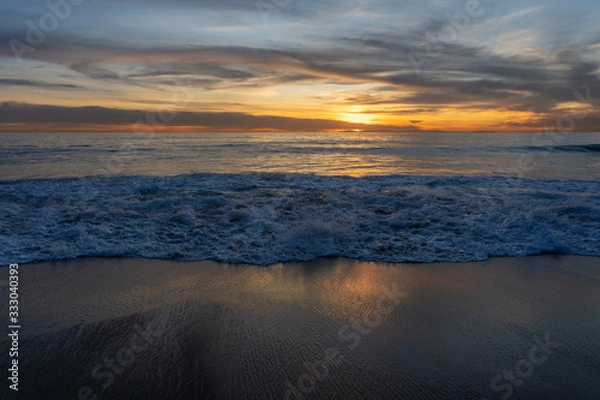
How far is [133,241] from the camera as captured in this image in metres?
8.93

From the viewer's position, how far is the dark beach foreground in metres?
3.95

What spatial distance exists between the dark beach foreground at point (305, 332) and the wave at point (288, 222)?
94 cm

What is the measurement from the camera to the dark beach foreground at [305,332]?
395 centimetres

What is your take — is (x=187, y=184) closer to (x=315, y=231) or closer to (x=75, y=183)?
(x=75, y=183)

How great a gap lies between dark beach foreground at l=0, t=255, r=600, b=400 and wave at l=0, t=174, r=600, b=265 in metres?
0.94

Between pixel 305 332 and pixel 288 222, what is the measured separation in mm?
5993

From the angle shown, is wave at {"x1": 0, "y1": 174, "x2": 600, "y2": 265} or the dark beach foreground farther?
wave at {"x1": 0, "y1": 174, "x2": 600, "y2": 265}

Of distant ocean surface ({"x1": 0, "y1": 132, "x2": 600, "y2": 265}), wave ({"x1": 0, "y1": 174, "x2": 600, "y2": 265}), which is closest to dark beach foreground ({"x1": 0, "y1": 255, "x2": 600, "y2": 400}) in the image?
wave ({"x1": 0, "y1": 174, "x2": 600, "y2": 265})

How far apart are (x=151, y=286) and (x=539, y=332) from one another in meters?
5.99

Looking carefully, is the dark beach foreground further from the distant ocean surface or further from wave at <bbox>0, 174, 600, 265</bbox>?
the distant ocean surface

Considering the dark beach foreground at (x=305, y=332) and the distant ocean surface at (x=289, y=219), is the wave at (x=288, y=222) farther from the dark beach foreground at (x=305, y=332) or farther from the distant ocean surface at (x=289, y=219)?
the dark beach foreground at (x=305, y=332)

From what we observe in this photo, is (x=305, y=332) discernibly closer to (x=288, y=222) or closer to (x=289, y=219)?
(x=288, y=222)

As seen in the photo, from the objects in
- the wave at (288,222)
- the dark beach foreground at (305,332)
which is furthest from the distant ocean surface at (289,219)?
the dark beach foreground at (305,332)

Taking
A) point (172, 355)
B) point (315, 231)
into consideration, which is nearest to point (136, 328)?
point (172, 355)
